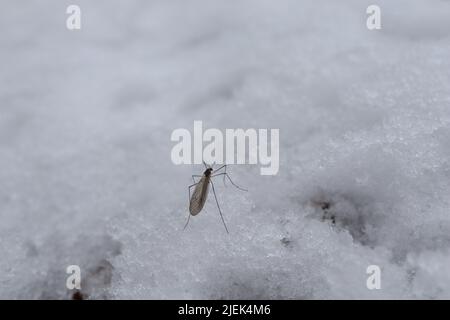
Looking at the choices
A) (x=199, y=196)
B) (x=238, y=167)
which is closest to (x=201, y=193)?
(x=199, y=196)

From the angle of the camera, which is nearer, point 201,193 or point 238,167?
point 201,193

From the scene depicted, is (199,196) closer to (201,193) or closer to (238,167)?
(201,193)

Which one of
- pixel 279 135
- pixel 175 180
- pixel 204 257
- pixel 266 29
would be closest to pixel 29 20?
pixel 266 29

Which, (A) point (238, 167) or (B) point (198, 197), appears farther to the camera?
(A) point (238, 167)

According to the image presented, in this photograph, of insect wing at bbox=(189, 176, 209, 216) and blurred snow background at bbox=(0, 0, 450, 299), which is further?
insect wing at bbox=(189, 176, 209, 216)

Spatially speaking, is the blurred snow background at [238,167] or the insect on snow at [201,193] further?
the insect on snow at [201,193]

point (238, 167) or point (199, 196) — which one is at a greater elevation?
point (238, 167)

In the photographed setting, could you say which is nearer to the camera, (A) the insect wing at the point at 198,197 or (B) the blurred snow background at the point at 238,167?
(B) the blurred snow background at the point at 238,167
